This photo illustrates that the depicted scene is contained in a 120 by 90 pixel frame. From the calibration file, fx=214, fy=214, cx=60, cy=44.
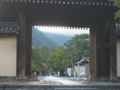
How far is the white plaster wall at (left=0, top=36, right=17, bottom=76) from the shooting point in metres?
10.5

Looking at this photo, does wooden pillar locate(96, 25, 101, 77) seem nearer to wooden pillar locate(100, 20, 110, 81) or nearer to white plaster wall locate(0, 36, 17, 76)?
wooden pillar locate(100, 20, 110, 81)

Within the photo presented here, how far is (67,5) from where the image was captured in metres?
10.2

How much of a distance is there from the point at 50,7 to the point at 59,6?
1.50 feet

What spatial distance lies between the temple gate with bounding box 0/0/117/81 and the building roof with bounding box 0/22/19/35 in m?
0.30

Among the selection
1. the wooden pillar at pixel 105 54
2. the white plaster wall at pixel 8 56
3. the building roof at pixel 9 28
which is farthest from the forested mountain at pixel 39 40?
the white plaster wall at pixel 8 56

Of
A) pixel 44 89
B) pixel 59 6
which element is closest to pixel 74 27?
pixel 59 6

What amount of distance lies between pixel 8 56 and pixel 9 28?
1.42 meters

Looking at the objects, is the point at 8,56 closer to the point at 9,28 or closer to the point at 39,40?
the point at 9,28

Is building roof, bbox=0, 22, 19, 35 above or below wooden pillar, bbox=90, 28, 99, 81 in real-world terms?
above

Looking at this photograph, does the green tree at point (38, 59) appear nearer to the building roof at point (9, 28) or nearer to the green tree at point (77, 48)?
the green tree at point (77, 48)

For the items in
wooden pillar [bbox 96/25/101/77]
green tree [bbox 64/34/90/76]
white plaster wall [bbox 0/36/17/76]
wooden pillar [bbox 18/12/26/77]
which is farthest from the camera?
green tree [bbox 64/34/90/76]

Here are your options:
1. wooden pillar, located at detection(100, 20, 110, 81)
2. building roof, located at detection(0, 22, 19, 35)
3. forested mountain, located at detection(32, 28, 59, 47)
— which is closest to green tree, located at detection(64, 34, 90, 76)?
wooden pillar, located at detection(100, 20, 110, 81)

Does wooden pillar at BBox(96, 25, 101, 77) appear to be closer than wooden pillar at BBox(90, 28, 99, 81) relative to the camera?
Yes

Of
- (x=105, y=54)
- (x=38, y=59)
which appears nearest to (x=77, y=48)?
(x=38, y=59)
